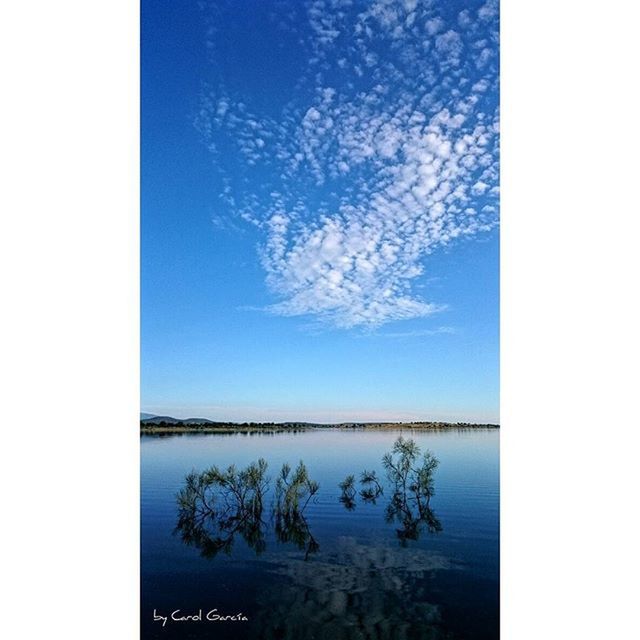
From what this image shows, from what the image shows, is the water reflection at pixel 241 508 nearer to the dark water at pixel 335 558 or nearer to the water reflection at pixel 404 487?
the dark water at pixel 335 558

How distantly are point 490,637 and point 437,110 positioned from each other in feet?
13.5

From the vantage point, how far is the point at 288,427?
179 inches

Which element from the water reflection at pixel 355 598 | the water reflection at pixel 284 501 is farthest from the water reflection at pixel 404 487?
the water reflection at pixel 355 598

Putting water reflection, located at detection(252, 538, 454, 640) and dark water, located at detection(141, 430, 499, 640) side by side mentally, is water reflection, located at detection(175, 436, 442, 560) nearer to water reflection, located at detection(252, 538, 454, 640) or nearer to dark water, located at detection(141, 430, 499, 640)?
dark water, located at detection(141, 430, 499, 640)

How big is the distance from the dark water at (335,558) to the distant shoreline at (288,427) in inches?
2.8

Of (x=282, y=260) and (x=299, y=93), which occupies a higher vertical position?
(x=299, y=93)

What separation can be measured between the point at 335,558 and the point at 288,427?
1159mm

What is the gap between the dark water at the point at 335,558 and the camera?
3.58m

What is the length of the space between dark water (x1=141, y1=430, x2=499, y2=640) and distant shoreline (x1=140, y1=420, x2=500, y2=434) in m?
0.07

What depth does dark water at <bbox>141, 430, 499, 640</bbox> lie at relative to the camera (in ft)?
11.8
